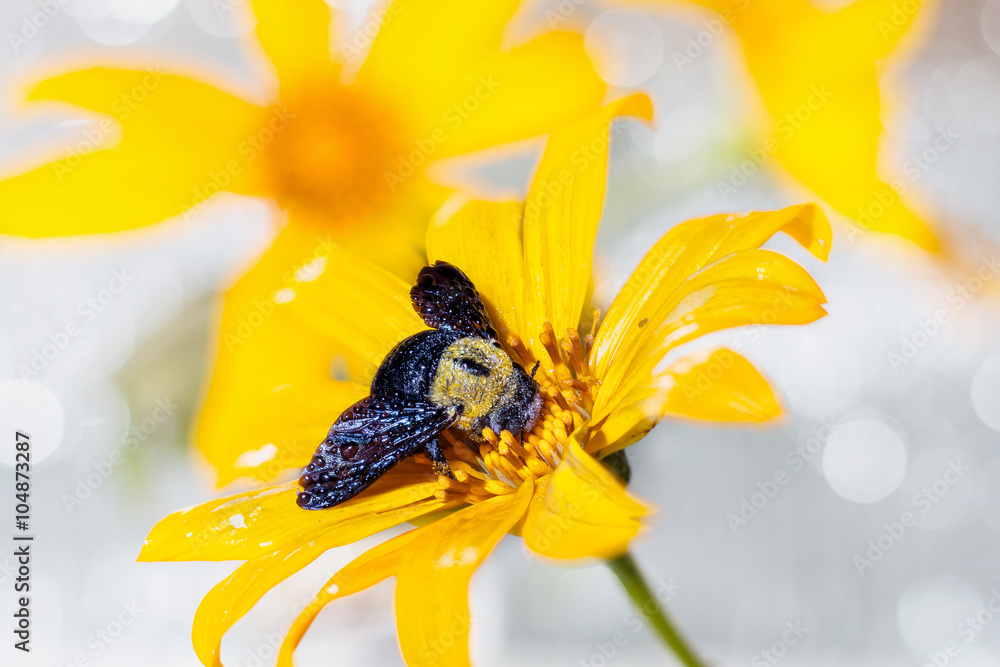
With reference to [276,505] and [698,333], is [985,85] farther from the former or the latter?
[276,505]

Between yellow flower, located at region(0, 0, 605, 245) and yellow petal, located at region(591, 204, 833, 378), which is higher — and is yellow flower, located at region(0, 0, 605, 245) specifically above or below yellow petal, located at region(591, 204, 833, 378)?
above

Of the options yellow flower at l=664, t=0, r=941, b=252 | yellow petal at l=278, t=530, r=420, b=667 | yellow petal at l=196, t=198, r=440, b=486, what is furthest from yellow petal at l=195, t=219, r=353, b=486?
yellow flower at l=664, t=0, r=941, b=252

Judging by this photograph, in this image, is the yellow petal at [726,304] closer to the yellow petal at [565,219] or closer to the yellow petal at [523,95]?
the yellow petal at [565,219]

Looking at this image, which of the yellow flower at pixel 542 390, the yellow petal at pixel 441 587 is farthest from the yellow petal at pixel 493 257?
the yellow petal at pixel 441 587

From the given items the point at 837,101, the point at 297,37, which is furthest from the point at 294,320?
the point at 837,101

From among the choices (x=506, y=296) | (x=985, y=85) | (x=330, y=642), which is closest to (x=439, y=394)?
(x=506, y=296)

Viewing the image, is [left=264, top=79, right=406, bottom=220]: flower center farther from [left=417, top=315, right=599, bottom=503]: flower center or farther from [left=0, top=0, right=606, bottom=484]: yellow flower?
[left=417, top=315, right=599, bottom=503]: flower center

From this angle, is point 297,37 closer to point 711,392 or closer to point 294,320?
point 294,320
